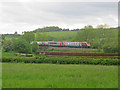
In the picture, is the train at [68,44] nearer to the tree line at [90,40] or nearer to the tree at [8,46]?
the tree line at [90,40]

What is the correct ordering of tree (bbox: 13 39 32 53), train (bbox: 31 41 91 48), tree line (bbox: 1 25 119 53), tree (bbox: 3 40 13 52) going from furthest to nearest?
1. train (bbox: 31 41 91 48)
2. tree (bbox: 3 40 13 52)
3. tree (bbox: 13 39 32 53)
4. tree line (bbox: 1 25 119 53)

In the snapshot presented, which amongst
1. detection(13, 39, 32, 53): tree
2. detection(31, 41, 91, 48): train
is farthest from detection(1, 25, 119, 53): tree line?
detection(31, 41, 91, 48): train

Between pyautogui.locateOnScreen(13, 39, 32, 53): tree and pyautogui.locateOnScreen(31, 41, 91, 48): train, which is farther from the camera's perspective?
pyautogui.locateOnScreen(31, 41, 91, 48): train

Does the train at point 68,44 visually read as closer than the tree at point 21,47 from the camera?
No

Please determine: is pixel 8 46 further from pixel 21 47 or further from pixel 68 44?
pixel 68 44

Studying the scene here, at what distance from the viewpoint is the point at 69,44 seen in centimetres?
4397

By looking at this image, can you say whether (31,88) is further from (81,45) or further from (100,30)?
(100,30)

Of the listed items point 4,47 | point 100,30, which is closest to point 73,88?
point 4,47

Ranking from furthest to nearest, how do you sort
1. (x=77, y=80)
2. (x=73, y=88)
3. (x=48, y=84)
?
(x=77, y=80) → (x=48, y=84) → (x=73, y=88)

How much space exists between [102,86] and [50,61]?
16397 millimetres

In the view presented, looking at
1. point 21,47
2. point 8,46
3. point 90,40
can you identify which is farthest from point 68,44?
point 8,46

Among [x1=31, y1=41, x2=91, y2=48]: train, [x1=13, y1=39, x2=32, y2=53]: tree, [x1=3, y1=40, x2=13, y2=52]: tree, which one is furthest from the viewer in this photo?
[x1=31, y1=41, x2=91, y2=48]: train

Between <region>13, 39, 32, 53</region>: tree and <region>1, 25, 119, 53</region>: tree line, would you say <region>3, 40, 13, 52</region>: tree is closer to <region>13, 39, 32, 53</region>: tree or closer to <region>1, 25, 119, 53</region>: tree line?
<region>1, 25, 119, 53</region>: tree line

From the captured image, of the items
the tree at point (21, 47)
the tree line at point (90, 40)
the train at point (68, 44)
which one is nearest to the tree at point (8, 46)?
the tree line at point (90, 40)
